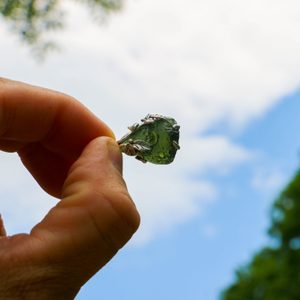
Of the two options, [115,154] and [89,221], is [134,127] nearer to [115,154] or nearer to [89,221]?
[115,154]

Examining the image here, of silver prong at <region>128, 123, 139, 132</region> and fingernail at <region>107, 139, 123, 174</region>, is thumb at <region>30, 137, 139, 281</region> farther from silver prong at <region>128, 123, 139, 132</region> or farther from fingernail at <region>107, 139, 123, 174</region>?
silver prong at <region>128, 123, 139, 132</region>

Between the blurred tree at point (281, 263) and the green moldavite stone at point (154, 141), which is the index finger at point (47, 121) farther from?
the blurred tree at point (281, 263)

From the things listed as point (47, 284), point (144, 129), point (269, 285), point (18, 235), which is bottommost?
point (47, 284)

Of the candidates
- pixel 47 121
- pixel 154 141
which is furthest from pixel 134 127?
pixel 47 121

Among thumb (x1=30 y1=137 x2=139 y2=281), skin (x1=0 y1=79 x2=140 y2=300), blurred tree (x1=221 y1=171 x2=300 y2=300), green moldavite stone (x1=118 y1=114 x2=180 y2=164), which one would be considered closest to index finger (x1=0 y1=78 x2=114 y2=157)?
skin (x1=0 y1=79 x2=140 y2=300)

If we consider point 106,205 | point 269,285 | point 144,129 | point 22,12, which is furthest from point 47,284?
→ point 269,285

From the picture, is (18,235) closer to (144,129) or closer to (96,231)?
(96,231)
